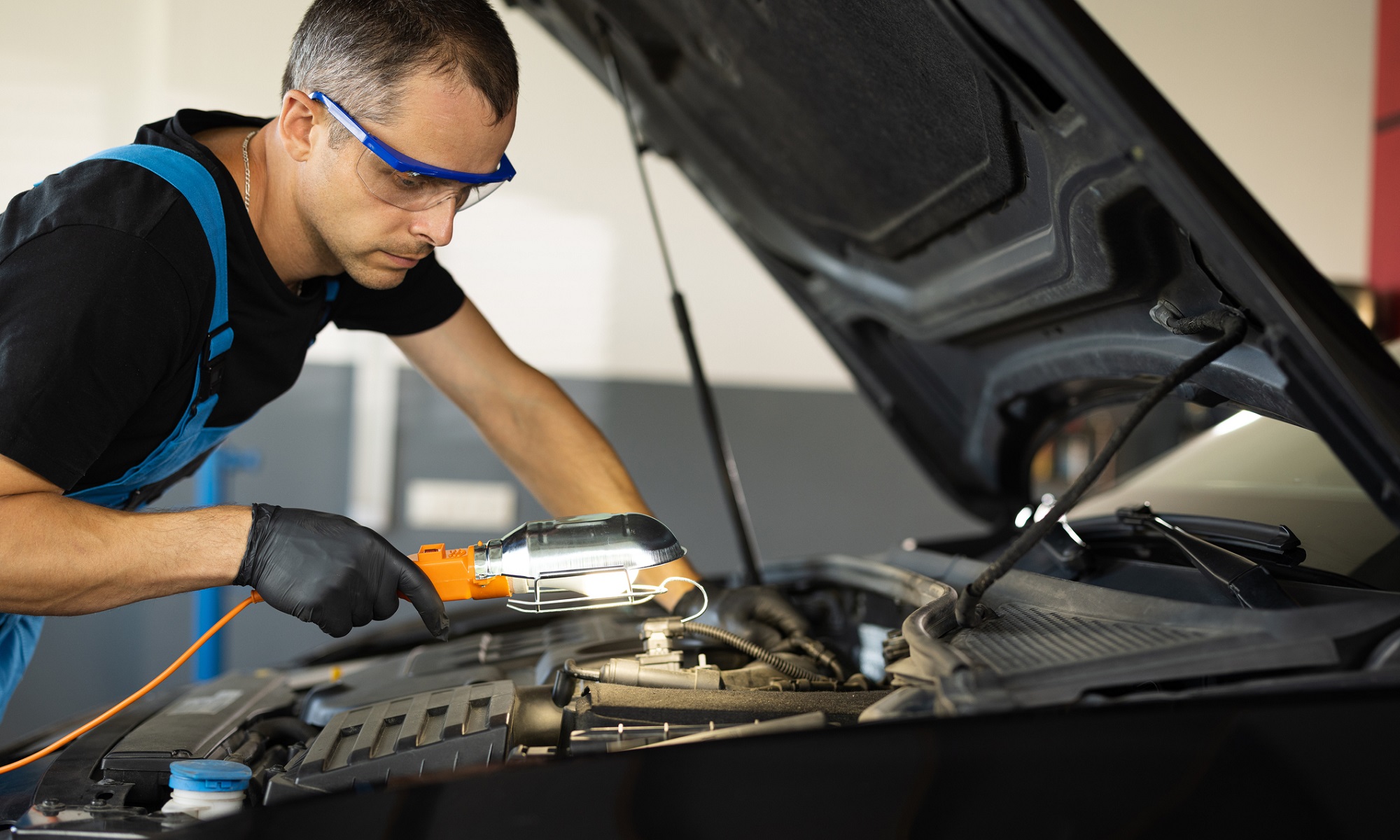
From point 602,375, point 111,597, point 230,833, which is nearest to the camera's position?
point 230,833

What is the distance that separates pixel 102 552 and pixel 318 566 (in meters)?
0.19

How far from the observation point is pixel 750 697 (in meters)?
0.90

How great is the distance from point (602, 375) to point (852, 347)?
181 centimetres

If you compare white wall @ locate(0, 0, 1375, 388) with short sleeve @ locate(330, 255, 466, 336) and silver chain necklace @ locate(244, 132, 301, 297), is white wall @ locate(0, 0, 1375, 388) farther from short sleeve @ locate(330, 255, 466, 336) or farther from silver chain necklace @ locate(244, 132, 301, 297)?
silver chain necklace @ locate(244, 132, 301, 297)

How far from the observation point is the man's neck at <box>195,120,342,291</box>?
1.17 m

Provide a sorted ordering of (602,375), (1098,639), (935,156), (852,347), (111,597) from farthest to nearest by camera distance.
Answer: (602,375) → (852,347) → (935,156) → (111,597) → (1098,639)

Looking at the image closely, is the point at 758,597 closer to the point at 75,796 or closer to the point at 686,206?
the point at 75,796

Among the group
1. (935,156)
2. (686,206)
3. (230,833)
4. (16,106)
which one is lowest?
(230,833)

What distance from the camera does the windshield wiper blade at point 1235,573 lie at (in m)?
0.90

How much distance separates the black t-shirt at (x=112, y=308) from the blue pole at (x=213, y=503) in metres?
1.31

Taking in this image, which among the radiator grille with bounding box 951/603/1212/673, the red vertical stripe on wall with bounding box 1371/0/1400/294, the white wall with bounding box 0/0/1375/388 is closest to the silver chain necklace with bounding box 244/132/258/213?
the radiator grille with bounding box 951/603/1212/673

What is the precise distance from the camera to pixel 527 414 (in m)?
1.52

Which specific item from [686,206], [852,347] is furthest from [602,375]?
[852,347]

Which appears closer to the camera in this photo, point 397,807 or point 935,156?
point 397,807
